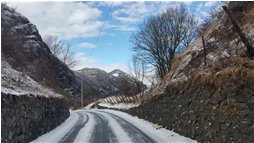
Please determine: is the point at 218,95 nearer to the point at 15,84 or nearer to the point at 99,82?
the point at 15,84

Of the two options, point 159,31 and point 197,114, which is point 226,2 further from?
point 159,31

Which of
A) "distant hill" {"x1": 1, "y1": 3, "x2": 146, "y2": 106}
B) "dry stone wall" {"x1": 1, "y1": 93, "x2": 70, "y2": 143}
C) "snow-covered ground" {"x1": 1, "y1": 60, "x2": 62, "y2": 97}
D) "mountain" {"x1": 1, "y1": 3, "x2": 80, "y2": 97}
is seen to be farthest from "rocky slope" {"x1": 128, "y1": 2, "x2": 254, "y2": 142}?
"mountain" {"x1": 1, "y1": 3, "x2": 80, "y2": 97}

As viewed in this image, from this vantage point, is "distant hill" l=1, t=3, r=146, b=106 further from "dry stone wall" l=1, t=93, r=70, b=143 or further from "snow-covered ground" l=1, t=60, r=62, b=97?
"dry stone wall" l=1, t=93, r=70, b=143

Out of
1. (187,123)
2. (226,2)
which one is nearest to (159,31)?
(226,2)

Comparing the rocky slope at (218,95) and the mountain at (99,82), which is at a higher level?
the mountain at (99,82)

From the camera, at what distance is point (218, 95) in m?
12.8

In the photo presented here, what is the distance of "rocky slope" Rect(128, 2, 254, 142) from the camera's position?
11.0 metres

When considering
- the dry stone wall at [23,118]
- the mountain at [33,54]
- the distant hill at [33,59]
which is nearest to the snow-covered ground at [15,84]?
the dry stone wall at [23,118]

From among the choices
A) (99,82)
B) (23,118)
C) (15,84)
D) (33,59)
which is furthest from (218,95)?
(99,82)

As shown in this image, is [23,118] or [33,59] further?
[33,59]

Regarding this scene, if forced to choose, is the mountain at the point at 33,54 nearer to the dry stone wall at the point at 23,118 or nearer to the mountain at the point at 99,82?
the mountain at the point at 99,82

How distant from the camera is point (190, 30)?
4588 cm

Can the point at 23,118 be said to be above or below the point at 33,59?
below

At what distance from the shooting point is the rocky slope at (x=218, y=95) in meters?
11.0
